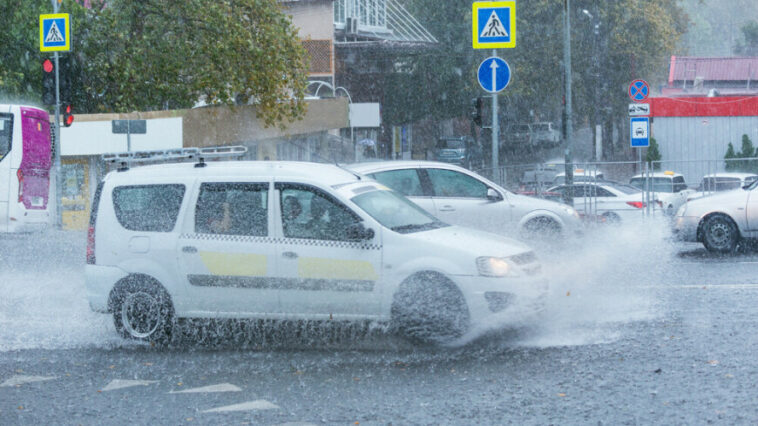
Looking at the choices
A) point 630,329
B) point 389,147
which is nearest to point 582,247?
point 630,329

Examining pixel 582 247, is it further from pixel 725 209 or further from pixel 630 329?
pixel 630 329

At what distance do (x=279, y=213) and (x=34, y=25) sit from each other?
19.9m

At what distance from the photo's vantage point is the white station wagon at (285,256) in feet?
27.4

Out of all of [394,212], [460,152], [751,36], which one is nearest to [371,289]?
[394,212]

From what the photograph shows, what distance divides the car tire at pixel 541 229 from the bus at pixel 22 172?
1103cm

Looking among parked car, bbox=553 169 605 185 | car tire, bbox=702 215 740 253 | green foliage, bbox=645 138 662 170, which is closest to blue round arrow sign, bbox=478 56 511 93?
car tire, bbox=702 215 740 253

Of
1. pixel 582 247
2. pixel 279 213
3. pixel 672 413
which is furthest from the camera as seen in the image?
pixel 582 247

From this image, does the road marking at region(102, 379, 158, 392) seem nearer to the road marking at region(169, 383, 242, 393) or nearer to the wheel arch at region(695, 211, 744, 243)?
the road marking at region(169, 383, 242, 393)

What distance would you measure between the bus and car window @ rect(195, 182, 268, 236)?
1254cm

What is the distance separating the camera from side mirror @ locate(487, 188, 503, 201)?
13.9 meters

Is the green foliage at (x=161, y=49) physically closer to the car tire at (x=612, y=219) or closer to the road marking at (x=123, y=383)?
the car tire at (x=612, y=219)

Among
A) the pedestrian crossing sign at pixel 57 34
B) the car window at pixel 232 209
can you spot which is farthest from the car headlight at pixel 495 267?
the pedestrian crossing sign at pixel 57 34

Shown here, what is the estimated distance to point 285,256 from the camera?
8.55 meters

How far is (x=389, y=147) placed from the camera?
196 feet
